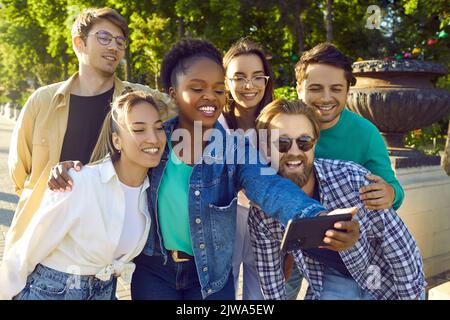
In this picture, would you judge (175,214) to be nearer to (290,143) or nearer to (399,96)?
(290,143)

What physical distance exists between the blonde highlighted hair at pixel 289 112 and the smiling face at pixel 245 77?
26.0 inches

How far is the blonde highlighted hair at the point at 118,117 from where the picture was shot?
222cm

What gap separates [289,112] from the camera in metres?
2.25

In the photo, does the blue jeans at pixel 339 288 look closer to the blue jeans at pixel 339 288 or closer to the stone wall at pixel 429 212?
the blue jeans at pixel 339 288

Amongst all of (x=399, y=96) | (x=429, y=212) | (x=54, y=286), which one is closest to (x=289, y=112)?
(x=54, y=286)

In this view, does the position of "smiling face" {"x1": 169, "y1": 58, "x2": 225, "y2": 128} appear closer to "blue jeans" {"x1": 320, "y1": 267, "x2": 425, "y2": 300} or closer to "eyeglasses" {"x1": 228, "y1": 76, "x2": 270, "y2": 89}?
"eyeglasses" {"x1": 228, "y1": 76, "x2": 270, "y2": 89}

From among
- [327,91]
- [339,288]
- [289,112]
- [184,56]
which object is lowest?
[339,288]

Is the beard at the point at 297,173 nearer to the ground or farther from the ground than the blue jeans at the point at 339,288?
farther from the ground

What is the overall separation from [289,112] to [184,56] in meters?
0.60

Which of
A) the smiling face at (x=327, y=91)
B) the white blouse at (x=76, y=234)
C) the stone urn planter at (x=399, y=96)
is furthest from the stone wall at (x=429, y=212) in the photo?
the white blouse at (x=76, y=234)

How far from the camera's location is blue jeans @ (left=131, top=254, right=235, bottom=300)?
2193mm

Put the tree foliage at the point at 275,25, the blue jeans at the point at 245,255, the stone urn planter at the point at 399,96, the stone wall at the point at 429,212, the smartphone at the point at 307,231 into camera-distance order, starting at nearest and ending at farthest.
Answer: the smartphone at the point at 307,231
the blue jeans at the point at 245,255
the stone wall at the point at 429,212
the stone urn planter at the point at 399,96
the tree foliage at the point at 275,25
